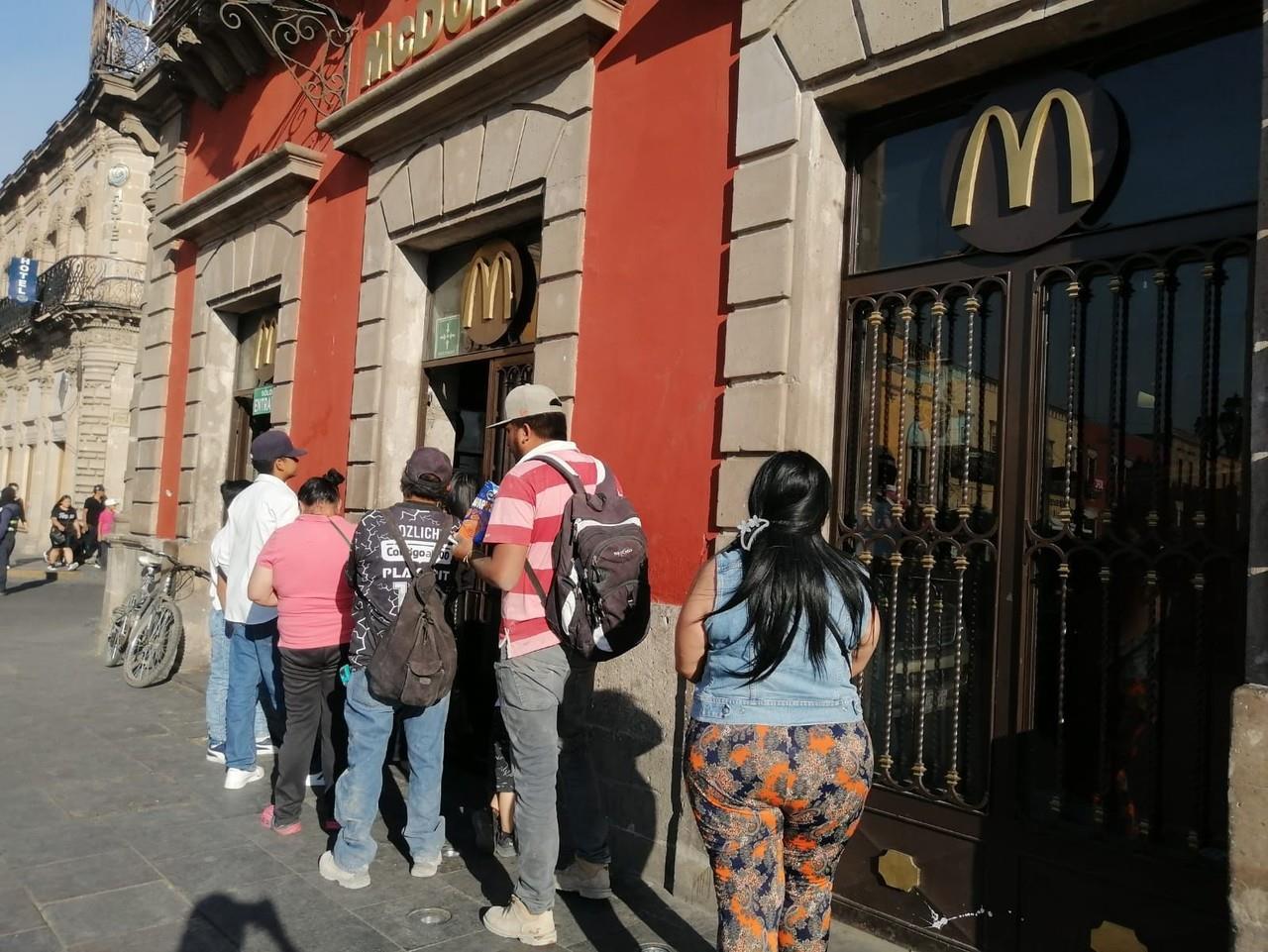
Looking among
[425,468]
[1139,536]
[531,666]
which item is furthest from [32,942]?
[1139,536]

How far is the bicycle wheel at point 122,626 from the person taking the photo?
9.18 meters

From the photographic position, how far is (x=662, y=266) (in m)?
4.83

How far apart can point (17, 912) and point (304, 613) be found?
159 centimetres

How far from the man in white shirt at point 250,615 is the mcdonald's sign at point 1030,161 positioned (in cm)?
387

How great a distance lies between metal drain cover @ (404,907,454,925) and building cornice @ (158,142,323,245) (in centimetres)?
591

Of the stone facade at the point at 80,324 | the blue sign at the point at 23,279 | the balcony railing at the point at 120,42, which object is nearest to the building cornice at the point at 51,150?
the stone facade at the point at 80,324

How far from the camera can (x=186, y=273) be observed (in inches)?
395

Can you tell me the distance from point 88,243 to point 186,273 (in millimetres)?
19143

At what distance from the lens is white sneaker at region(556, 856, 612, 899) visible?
13.6ft

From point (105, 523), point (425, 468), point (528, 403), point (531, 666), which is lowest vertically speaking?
point (105, 523)

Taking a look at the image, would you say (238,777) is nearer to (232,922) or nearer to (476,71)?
(232,922)

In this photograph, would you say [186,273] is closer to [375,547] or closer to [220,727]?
[220,727]

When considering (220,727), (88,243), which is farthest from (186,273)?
(88,243)

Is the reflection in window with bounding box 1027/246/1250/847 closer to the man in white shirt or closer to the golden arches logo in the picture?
the golden arches logo
